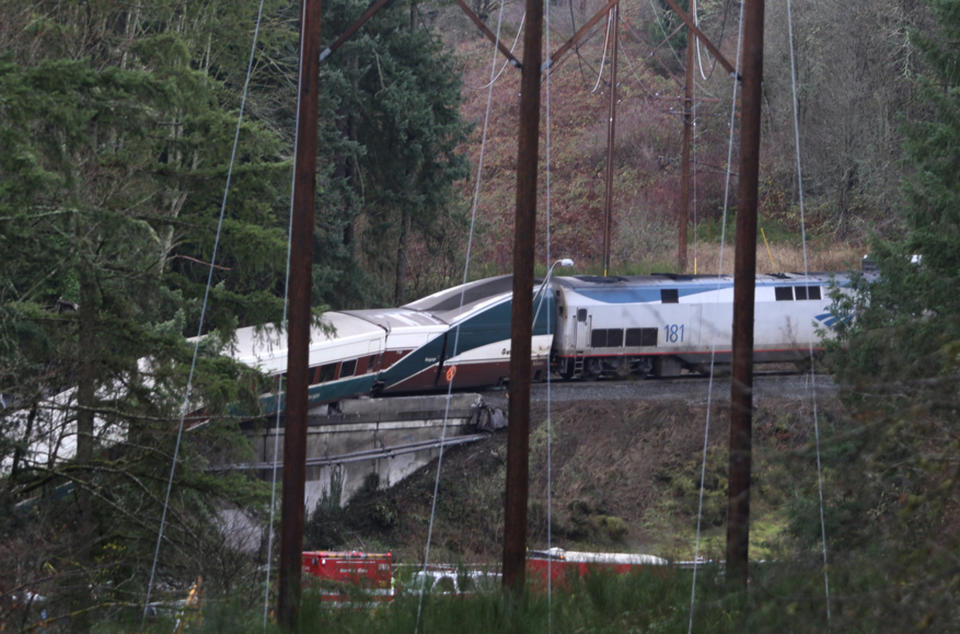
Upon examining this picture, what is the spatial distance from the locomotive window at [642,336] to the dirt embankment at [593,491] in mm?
1542

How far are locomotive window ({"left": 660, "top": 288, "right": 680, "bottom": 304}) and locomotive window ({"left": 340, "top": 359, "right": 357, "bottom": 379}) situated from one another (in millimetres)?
7835

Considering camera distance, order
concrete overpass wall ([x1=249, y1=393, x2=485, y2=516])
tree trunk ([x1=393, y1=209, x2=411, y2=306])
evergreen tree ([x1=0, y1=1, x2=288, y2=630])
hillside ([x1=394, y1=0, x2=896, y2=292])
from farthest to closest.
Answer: hillside ([x1=394, y1=0, x2=896, y2=292]) < tree trunk ([x1=393, y1=209, x2=411, y2=306]) < concrete overpass wall ([x1=249, y1=393, x2=485, y2=516]) < evergreen tree ([x1=0, y1=1, x2=288, y2=630])

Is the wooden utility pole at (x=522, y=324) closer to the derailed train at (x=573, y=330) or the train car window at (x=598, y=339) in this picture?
the derailed train at (x=573, y=330)

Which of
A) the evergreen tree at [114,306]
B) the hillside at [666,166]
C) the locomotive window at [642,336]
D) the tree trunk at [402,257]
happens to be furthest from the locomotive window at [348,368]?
the hillside at [666,166]

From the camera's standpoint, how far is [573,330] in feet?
81.0

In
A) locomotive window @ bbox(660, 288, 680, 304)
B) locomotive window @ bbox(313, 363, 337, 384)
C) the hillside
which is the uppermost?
the hillside

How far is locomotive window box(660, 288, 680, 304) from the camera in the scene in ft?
81.1

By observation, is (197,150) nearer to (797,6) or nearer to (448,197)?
(448,197)

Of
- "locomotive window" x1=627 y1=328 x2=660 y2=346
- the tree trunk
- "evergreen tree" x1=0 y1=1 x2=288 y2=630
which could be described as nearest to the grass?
"evergreen tree" x1=0 y1=1 x2=288 y2=630

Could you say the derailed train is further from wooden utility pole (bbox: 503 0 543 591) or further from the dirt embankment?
wooden utility pole (bbox: 503 0 543 591)

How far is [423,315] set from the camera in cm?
2422

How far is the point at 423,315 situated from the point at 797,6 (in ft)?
95.6

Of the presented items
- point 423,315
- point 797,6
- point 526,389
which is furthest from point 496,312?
point 797,6

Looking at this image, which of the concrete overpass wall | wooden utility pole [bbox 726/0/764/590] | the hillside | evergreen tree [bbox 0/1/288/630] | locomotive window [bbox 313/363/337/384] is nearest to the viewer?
wooden utility pole [bbox 726/0/764/590]
